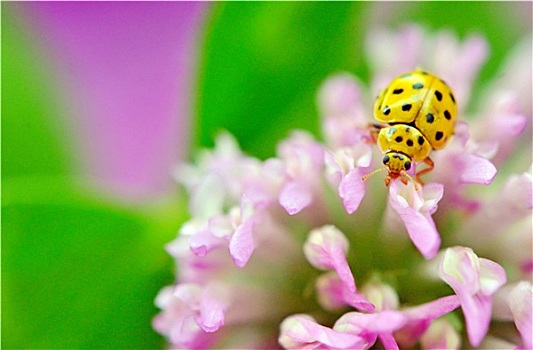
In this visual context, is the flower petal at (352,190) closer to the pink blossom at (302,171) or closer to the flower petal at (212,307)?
the pink blossom at (302,171)

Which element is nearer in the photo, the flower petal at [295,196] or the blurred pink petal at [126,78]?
the flower petal at [295,196]

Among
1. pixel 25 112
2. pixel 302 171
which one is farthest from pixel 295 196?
pixel 25 112

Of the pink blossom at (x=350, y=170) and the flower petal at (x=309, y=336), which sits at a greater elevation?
the pink blossom at (x=350, y=170)

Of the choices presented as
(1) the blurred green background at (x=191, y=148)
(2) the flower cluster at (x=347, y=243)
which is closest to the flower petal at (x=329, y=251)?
(2) the flower cluster at (x=347, y=243)

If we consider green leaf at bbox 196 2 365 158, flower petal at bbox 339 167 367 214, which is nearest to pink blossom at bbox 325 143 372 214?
flower petal at bbox 339 167 367 214

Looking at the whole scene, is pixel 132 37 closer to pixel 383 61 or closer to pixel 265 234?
pixel 383 61

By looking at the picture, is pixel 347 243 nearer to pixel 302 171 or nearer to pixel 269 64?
pixel 302 171
